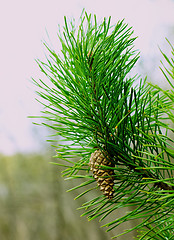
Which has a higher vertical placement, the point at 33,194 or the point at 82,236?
the point at 33,194

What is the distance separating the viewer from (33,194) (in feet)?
5.58

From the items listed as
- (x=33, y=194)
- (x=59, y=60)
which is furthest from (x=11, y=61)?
(x=59, y=60)

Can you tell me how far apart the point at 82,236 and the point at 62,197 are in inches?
9.8

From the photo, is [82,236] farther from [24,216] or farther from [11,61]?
[11,61]

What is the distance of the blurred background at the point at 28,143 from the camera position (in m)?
1.56

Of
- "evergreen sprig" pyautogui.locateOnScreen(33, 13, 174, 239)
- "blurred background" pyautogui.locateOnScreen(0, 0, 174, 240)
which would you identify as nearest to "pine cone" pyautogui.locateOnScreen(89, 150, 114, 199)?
"evergreen sprig" pyautogui.locateOnScreen(33, 13, 174, 239)

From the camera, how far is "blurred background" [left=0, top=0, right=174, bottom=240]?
1560 millimetres

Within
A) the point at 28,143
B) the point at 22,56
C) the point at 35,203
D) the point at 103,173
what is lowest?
the point at 35,203

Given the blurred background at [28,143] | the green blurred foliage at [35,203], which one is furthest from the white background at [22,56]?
the green blurred foliage at [35,203]

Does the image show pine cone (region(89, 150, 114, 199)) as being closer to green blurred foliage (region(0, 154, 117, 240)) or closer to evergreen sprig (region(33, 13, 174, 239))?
evergreen sprig (region(33, 13, 174, 239))

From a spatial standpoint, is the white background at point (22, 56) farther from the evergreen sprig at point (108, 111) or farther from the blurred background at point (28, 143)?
the evergreen sprig at point (108, 111)

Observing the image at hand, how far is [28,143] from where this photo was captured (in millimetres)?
1620

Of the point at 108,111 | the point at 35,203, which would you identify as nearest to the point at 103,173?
the point at 108,111

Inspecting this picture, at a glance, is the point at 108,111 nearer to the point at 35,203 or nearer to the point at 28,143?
the point at 28,143
